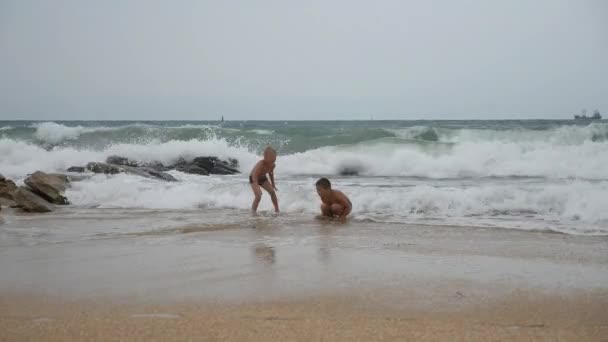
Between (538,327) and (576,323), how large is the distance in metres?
0.25

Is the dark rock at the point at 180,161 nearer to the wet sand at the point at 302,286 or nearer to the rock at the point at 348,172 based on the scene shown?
the rock at the point at 348,172

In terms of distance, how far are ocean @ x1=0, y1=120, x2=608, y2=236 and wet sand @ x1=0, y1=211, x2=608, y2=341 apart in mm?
1061

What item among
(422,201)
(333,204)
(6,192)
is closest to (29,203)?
(6,192)

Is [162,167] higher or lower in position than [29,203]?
lower

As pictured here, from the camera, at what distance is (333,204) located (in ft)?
27.7

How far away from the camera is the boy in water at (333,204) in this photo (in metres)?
8.37

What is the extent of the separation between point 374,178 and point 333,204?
768 centimetres

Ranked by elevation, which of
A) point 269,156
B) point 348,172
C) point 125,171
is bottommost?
point 348,172

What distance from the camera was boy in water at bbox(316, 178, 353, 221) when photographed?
8.37m

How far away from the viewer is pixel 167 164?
19.5m

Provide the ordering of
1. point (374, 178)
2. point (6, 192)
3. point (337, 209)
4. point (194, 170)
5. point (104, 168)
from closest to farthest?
point (337, 209) → point (6, 192) → point (104, 168) → point (374, 178) → point (194, 170)

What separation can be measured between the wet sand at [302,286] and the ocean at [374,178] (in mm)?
1061

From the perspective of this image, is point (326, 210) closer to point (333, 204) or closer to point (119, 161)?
point (333, 204)

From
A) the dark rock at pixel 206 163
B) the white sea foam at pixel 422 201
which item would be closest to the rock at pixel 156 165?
the dark rock at pixel 206 163
